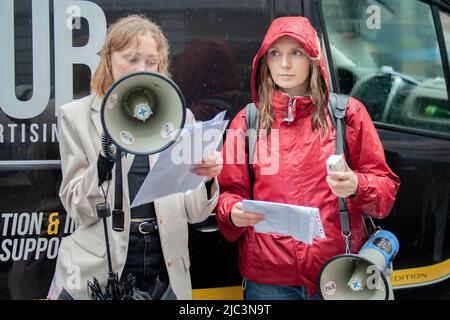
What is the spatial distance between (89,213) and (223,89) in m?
0.83

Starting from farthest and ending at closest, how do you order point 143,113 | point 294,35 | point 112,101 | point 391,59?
point 391,59 < point 294,35 < point 143,113 < point 112,101

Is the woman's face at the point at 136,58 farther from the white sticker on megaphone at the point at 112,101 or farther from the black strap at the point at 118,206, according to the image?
the black strap at the point at 118,206

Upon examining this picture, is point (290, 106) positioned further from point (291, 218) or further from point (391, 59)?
point (391, 59)

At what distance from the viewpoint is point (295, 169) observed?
261cm

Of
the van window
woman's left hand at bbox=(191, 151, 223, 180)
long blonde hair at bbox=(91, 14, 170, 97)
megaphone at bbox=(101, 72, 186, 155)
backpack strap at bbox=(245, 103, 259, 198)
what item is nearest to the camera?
megaphone at bbox=(101, 72, 186, 155)

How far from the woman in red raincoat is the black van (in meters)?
0.26

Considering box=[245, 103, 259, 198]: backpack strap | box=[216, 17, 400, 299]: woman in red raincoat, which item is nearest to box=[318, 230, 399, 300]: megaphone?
box=[216, 17, 400, 299]: woman in red raincoat

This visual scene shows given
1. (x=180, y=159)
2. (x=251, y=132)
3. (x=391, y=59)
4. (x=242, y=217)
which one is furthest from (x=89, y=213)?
(x=391, y=59)

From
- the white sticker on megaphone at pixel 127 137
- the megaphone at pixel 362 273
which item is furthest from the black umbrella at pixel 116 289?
the megaphone at pixel 362 273

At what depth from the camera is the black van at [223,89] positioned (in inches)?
107

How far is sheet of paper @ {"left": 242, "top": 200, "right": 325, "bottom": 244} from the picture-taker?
2387mm

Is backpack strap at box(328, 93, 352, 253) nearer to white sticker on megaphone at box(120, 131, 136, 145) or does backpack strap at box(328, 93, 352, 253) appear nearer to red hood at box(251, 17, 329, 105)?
red hood at box(251, 17, 329, 105)
